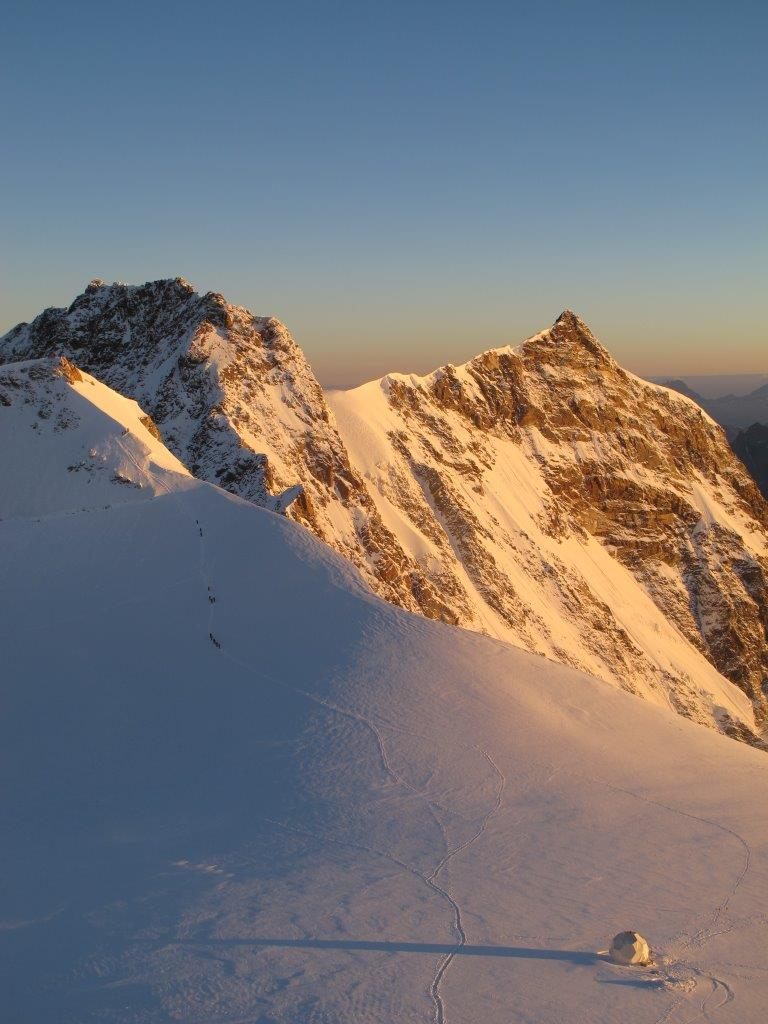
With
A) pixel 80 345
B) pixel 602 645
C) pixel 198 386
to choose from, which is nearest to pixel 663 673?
pixel 602 645

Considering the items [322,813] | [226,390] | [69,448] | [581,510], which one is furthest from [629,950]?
[581,510]

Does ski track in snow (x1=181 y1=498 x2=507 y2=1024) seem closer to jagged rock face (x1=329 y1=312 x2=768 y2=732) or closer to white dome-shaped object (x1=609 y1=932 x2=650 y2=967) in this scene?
white dome-shaped object (x1=609 y1=932 x2=650 y2=967)

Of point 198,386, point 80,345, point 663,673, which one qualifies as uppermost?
point 80,345

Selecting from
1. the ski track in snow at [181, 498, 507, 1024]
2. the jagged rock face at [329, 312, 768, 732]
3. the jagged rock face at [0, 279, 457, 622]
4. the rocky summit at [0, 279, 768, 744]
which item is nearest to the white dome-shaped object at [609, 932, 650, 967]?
the ski track in snow at [181, 498, 507, 1024]

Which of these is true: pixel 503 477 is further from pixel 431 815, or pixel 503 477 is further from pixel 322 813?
pixel 322 813

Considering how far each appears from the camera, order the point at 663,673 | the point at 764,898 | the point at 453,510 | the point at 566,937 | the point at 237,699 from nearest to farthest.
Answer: the point at 566,937
the point at 764,898
the point at 237,699
the point at 453,510
the point at 663,673

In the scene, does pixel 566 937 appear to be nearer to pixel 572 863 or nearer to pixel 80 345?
pixel 572 863

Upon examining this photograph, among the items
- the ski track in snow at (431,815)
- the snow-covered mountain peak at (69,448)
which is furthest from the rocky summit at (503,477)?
the ski track in snow at (431,815)
